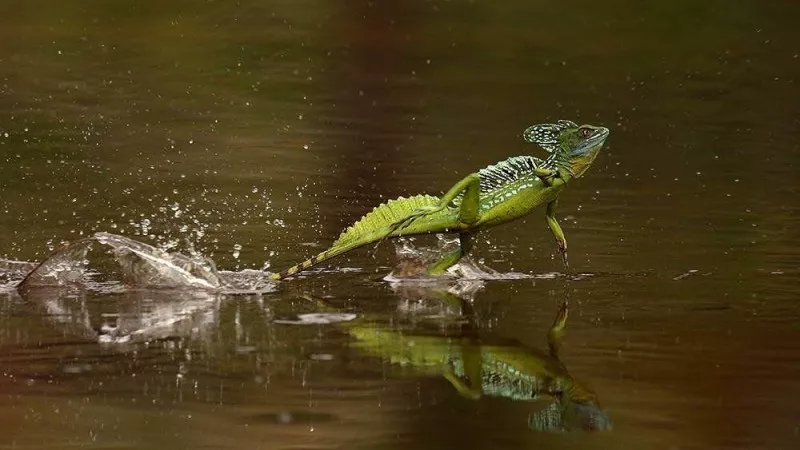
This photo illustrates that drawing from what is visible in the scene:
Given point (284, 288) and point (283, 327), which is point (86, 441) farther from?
point (284, 288)

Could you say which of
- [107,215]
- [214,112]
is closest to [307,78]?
[214,112]

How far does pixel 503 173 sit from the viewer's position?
9.02 metres

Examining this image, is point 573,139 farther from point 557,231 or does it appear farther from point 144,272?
point 144,272

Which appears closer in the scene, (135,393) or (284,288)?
(135,393)

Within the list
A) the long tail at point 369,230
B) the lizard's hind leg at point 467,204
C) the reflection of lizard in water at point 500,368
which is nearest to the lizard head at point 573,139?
the lizard's hind leg at point 467,204

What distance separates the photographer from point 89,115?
1505 centimetres

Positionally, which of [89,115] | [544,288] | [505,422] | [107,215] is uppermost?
[89,115]

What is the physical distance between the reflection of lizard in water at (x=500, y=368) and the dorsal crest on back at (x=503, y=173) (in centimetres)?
107

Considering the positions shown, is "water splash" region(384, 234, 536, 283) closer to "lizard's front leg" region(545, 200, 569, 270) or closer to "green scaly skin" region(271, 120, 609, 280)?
"green scaly skin" region(271, 120, 609, 280)

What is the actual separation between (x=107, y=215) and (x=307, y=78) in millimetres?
7370

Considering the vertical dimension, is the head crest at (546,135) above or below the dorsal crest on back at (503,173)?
above

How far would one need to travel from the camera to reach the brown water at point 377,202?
660 centimetres

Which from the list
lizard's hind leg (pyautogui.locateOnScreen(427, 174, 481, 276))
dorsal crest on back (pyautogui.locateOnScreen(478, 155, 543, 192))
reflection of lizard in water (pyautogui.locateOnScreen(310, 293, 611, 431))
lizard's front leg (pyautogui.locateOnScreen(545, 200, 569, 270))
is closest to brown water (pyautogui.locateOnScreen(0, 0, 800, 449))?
reflection of lizard in water (pyautogui.locateOnScreen(310, 293, 611, 431))

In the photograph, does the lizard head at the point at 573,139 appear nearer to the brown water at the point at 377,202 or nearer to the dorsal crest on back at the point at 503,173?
the dorsal crest on back at the point at 503,173
